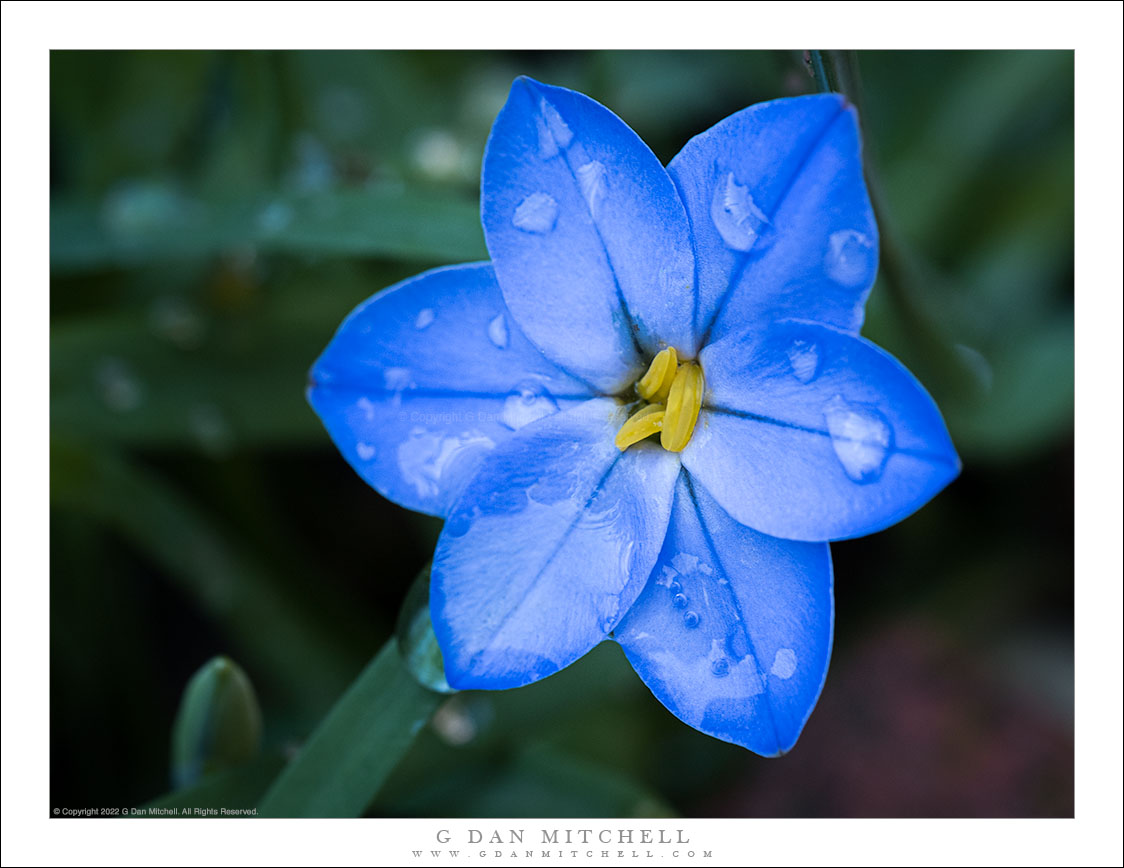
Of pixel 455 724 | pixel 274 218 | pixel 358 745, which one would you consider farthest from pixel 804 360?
pixel 274 218

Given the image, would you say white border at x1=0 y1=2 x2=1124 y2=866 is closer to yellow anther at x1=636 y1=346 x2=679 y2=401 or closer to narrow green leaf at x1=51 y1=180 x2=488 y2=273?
narrow green leaf at x1=51 y1=180 x2=488 y2=273

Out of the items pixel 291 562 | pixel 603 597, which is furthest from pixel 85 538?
pixel 603 597

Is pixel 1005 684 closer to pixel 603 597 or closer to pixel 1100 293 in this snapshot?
pixel 1100 293

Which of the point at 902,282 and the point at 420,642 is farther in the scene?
the point at 902,282

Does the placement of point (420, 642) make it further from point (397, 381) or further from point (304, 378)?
point (304, 378)

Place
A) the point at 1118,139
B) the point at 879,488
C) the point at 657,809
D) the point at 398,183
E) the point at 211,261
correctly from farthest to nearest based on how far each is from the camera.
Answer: the point at 211,261 < the point at 398,183 < the point at 657,809 < the point at 1118,139 < the point at 879,488

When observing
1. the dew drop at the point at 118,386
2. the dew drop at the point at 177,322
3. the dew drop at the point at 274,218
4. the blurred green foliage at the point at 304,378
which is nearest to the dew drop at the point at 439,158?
the blurred green foliage at the point at 304,378
